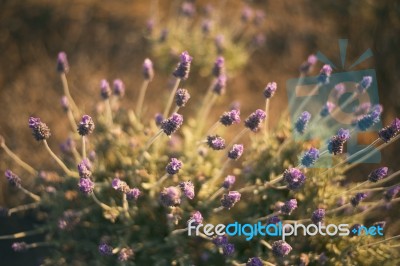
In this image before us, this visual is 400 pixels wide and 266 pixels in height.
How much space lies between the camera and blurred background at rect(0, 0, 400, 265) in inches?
145

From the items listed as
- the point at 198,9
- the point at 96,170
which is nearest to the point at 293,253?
the point at 96,170

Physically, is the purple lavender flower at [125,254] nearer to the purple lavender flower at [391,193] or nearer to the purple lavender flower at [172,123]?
the purple lavender flower at [172,123]

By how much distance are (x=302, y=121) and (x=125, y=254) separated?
1010 millimetres

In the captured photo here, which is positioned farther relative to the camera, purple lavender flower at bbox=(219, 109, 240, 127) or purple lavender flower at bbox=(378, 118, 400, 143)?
purple lavender flower at bbox=(219, 109, 240, 127)

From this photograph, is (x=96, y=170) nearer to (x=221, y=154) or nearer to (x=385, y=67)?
(x=221, y=154)

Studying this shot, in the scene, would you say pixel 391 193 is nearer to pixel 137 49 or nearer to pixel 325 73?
pixel 325 73

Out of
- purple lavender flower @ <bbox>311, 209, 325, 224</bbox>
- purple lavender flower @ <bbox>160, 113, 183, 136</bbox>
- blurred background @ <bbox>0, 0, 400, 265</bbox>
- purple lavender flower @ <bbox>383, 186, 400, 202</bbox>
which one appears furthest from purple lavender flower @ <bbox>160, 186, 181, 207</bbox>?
blurred background @ <bbox>0, 0, 400, 265</bbox>

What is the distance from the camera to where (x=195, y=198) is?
7.61 ft

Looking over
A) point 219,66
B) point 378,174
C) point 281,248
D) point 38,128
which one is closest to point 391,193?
point 378,174

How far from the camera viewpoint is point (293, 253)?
7.17 ft

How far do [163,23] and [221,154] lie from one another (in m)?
1.84

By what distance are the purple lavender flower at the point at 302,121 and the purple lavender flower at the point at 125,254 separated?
96cm

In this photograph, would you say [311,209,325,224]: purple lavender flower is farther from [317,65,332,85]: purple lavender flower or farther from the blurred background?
the blurred background

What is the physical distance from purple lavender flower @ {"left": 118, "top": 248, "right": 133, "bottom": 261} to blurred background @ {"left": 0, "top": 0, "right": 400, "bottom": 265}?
5.40 ft
